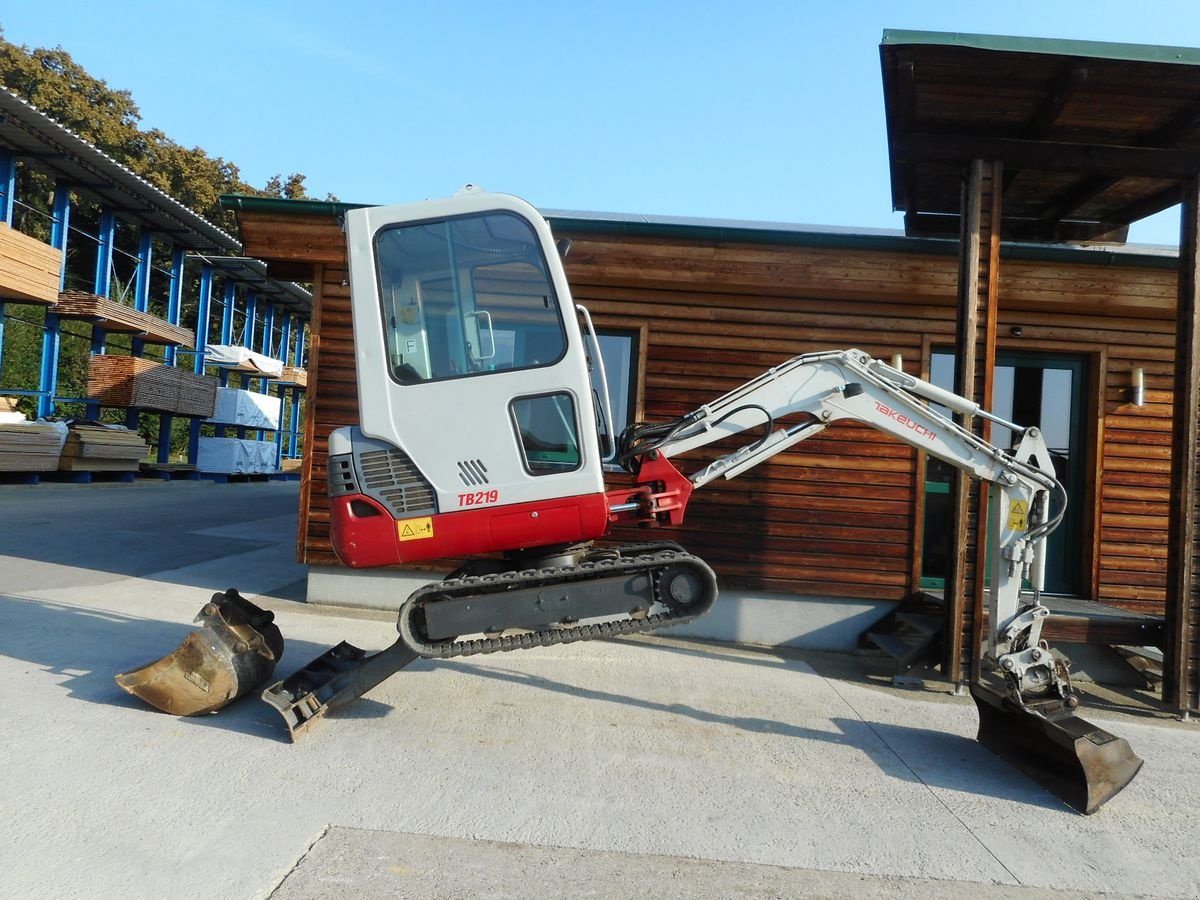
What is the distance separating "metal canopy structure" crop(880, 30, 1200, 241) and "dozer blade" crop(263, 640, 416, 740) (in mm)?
5314

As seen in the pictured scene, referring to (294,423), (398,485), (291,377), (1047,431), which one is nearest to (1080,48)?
(1047,431)

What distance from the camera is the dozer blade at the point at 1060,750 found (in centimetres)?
414

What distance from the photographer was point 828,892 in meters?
3.19

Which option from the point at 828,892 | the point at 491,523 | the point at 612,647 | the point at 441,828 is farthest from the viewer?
the point at 612,647

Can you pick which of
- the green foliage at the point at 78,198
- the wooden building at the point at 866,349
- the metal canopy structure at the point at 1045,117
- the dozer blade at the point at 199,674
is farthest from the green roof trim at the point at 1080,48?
the green foliage at the point at 78,198

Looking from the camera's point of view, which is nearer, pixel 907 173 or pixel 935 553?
pixel 907 173

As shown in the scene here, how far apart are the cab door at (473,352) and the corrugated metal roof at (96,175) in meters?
16.1

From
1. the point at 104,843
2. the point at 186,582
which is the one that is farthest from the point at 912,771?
the point at 186,582

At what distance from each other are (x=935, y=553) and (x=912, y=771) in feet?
13.0

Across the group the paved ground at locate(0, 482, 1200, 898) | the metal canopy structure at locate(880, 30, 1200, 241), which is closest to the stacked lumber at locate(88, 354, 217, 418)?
the paved ground at locate(0, 482, 1200, 898)

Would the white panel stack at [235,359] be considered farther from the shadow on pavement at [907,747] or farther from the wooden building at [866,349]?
the shadow on pavement at [907,747]

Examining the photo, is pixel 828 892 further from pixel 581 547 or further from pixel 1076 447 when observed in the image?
pixel 1076 447

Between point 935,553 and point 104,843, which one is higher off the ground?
point 935,553

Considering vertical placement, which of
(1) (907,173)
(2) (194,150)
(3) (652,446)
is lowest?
(3) (652,446)
